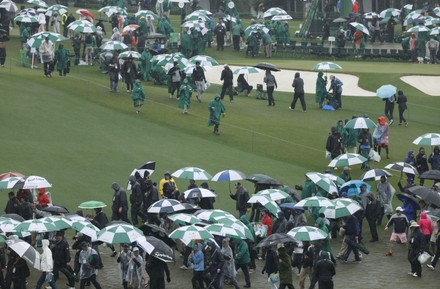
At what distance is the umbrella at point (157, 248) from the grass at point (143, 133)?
750 cm

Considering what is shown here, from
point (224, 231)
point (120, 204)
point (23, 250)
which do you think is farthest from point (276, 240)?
point (120, 204)

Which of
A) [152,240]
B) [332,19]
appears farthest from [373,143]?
[332,19]

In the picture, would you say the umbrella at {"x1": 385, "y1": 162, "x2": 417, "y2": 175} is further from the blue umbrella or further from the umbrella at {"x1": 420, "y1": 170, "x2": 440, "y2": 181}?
the blue umbrella

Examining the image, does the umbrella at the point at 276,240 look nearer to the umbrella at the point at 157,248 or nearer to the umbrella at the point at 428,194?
the umbrella at the point at 157,248

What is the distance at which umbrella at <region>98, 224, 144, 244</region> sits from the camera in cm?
2673

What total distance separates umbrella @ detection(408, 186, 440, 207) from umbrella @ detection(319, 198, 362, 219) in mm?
2232

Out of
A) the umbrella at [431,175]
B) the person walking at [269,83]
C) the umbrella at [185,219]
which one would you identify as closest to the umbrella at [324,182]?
the umbrella at [431,175]

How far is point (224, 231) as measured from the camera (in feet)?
90.5

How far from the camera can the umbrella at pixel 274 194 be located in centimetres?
3108

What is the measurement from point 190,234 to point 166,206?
329cm

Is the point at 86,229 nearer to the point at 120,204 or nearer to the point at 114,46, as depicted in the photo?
the point at 120,204

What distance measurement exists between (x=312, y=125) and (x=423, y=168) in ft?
30.6

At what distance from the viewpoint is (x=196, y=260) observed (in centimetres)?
2725

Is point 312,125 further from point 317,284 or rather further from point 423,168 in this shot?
point 317,284
